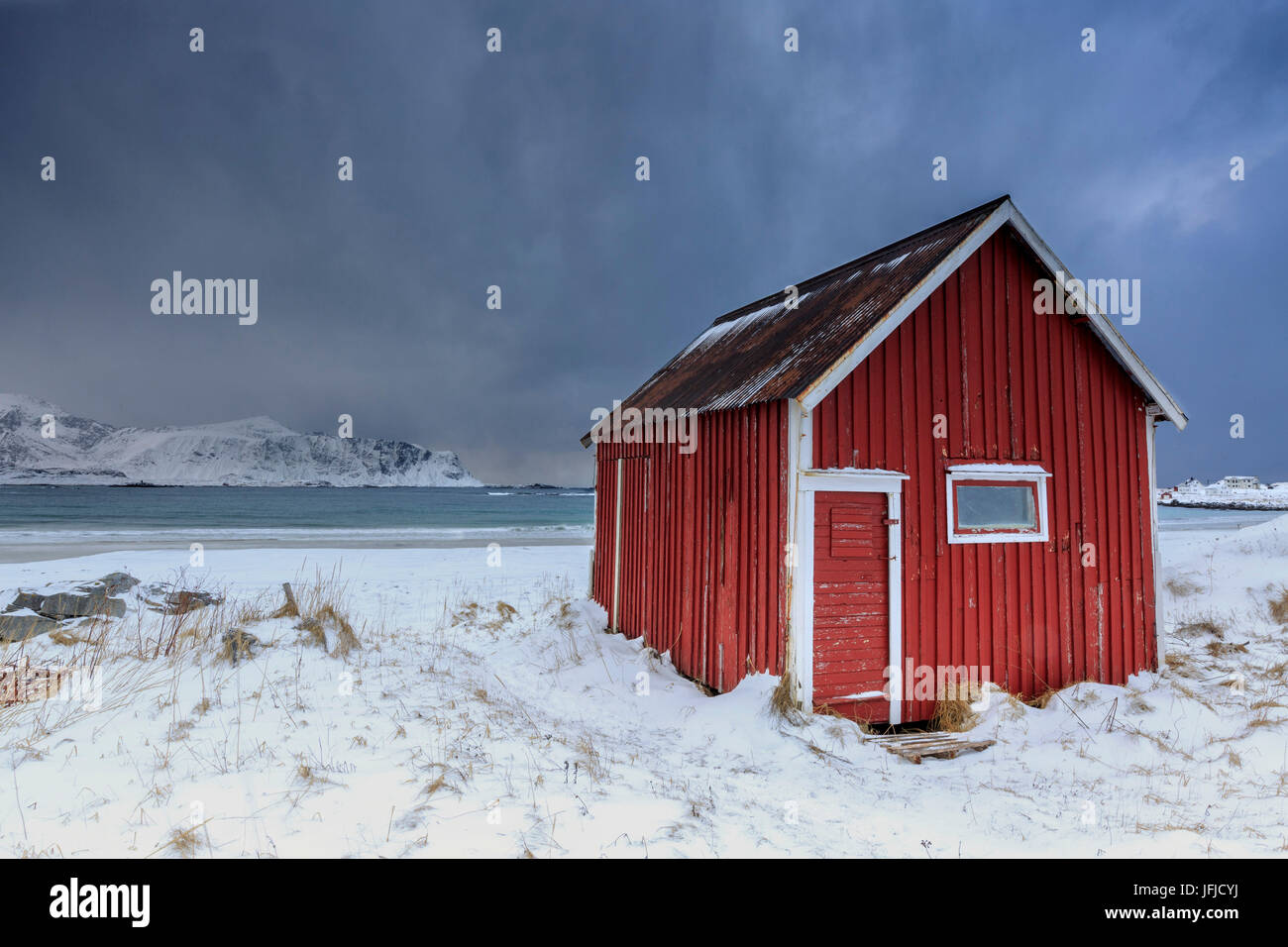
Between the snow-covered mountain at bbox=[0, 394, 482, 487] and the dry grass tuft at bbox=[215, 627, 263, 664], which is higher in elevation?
the snow-covered mountain at bbox=[0, 394, 482, 487]

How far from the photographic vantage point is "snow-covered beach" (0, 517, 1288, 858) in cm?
374

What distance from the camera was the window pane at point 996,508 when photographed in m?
7.60

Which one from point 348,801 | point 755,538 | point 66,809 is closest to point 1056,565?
point 755,538

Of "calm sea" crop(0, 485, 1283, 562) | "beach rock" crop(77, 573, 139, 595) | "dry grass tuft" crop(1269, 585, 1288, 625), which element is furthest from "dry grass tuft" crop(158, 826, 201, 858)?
"calm sea" crop(0, 485, 1283, 562)

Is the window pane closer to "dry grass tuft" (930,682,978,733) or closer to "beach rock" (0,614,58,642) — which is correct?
"dry grass tuft" (930,682,978,733)

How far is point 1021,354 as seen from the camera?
7.91m

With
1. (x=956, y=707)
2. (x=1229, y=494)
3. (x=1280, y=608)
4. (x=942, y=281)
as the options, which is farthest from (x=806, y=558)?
(x=1229, y=494)

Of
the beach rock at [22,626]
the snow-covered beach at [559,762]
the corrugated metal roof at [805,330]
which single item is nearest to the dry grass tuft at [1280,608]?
the snow-covered beach at [559,762]

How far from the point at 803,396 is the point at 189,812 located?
5790 millimetres

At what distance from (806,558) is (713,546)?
162 centimetres

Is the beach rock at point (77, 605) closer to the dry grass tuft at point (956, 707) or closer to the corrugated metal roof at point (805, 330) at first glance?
the corrugated metal roof at point (805, 330)

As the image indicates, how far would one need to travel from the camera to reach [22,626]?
7836mm

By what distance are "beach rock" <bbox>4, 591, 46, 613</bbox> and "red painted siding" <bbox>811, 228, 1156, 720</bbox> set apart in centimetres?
1182

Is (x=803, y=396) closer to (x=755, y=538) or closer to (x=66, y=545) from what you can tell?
(x=755, y=538)
